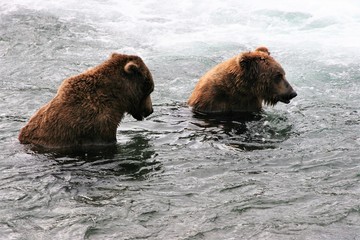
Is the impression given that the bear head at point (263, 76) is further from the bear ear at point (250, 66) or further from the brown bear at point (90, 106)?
the brown bear at point (90, 106)

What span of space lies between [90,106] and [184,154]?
139 centimetres

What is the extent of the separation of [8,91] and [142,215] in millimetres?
5830

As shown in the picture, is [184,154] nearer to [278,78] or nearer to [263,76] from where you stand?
[263,76]

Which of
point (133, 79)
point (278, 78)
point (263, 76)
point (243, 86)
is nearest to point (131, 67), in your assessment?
point (133, 79)

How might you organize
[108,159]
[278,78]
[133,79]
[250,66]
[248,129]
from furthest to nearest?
1. [278,78]
2. [250,66]
3. [248,129]
4. [133,79]
5. [108,159]

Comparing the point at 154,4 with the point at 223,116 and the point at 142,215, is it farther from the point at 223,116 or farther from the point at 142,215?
the point at 142,215

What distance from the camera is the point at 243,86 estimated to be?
9.62m

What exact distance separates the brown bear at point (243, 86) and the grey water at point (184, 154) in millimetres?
405

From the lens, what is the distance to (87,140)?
Answer: 7.61 metres

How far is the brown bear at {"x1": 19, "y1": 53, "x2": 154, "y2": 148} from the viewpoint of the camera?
747cm

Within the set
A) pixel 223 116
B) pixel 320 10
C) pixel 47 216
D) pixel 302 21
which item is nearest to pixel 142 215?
pixel 47 216

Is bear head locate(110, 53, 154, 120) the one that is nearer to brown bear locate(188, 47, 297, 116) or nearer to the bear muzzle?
brown bear locate(188, 47, 297, 116)

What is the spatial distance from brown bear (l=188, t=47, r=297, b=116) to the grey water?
405 millimetres

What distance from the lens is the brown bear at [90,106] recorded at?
7469 millimetres
